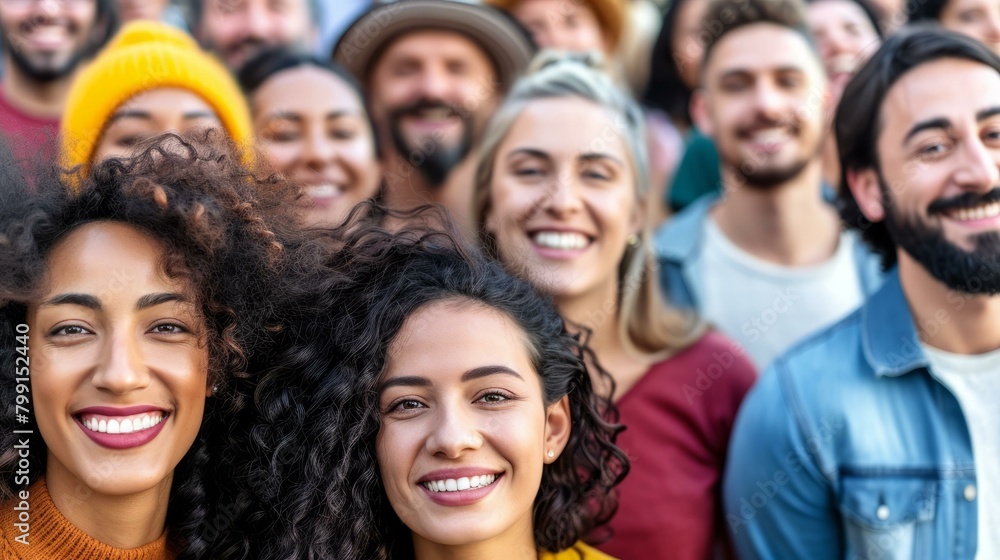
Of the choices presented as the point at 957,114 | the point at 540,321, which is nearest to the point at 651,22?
the point at 957,114

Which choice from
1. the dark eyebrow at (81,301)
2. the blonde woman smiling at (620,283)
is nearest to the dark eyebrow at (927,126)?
the blonde woman smiling at (620,283)

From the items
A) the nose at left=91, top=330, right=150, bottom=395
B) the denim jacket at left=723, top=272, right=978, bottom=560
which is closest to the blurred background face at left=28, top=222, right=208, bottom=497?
the nose at left=91, top=330, right=150, bottom=395

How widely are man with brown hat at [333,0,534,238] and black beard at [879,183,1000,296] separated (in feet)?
6.55

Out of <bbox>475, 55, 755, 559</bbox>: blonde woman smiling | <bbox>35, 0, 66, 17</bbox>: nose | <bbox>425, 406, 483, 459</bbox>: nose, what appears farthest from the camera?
<bbox>35, 0, 66, 17</bbox>: nose

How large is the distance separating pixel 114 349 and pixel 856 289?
320cm

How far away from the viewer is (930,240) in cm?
355

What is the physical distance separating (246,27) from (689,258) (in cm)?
234

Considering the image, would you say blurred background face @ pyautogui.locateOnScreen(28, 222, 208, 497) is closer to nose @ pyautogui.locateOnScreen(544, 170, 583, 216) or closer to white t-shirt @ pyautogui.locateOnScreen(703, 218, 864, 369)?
nose @ pyautogui.locateOnScreen(544, 170, 583, 216)

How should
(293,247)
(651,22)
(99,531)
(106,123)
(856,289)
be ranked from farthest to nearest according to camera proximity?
(651,22), (856,289), (106,123), (293,247), (99,531)

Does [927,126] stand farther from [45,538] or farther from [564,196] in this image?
[45,538]

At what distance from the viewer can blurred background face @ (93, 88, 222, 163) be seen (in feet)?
13.3

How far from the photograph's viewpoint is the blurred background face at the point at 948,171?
348 cm

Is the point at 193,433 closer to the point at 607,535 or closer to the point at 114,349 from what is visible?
the point at 114,349

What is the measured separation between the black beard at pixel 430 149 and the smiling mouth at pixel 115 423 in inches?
97.7
